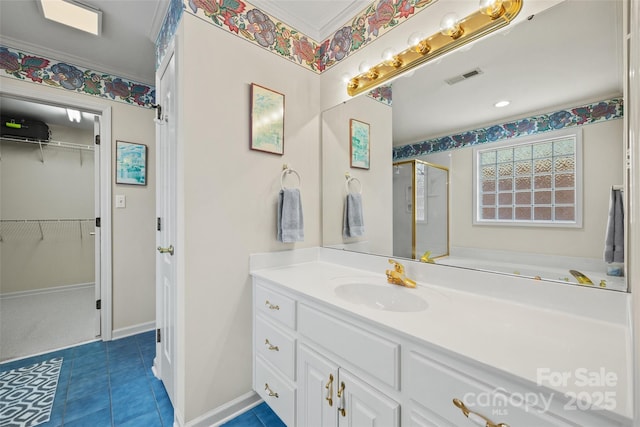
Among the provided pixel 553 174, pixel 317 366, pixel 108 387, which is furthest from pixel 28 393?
pixel 553 174

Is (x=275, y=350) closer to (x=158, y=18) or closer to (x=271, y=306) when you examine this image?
(x=271, y=306)

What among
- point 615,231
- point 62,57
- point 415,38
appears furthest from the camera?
point 62,57

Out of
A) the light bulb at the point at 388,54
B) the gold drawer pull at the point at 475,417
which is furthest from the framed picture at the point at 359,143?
the gold drawer pull at the point at 475,417

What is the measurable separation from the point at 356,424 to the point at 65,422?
1648 millimetres

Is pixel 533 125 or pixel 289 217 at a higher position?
pixel 533 125

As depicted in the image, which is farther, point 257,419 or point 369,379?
A: point 257,419

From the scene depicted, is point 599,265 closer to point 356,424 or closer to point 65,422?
point 356,424

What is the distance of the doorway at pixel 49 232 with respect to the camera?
2.79 m

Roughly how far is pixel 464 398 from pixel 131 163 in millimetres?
2921

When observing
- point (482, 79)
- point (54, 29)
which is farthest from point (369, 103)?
point (54, 29)

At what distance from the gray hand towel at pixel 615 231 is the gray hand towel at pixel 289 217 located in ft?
4.40

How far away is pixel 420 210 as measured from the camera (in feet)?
4.65

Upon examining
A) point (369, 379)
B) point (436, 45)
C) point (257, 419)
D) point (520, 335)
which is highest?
point (436, 45)

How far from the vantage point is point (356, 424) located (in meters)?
0.93
